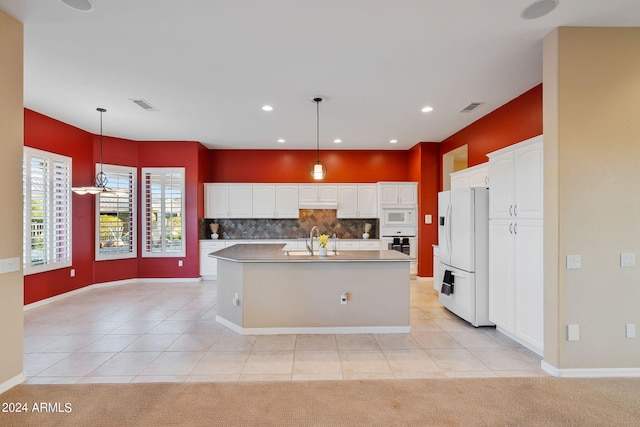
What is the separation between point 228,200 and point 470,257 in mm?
5137

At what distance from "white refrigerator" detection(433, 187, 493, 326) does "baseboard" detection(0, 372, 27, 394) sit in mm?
4646

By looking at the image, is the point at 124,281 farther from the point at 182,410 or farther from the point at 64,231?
the point at 182,410

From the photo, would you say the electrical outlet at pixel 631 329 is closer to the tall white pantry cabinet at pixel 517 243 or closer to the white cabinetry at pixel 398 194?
the tall white pantry cabinet at pixel 517 243

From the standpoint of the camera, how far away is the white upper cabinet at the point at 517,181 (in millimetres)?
3072

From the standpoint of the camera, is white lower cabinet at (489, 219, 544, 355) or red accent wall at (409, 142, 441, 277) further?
red accent wall at (409, 142, 441, 277)

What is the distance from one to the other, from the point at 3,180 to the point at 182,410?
7.51ft

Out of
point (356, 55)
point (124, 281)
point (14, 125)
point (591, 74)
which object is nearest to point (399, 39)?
point (356, 55)

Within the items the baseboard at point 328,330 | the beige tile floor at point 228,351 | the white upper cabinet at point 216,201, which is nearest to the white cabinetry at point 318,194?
the white upper cabinet at point 216,201

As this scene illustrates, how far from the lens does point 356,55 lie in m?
3.11

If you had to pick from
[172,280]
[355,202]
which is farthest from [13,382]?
[355,202]

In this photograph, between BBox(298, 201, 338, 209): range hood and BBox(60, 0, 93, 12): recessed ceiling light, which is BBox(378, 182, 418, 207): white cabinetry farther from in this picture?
BBox(60, 0, 93, 12): recessed ceiling light

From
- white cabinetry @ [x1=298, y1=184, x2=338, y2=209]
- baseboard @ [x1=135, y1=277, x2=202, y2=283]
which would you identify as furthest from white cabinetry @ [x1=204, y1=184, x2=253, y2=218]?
baseboard @ [x1=135, y1=277, x2=202, y2=283]

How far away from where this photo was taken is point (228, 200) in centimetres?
713

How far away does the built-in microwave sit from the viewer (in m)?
6.94
